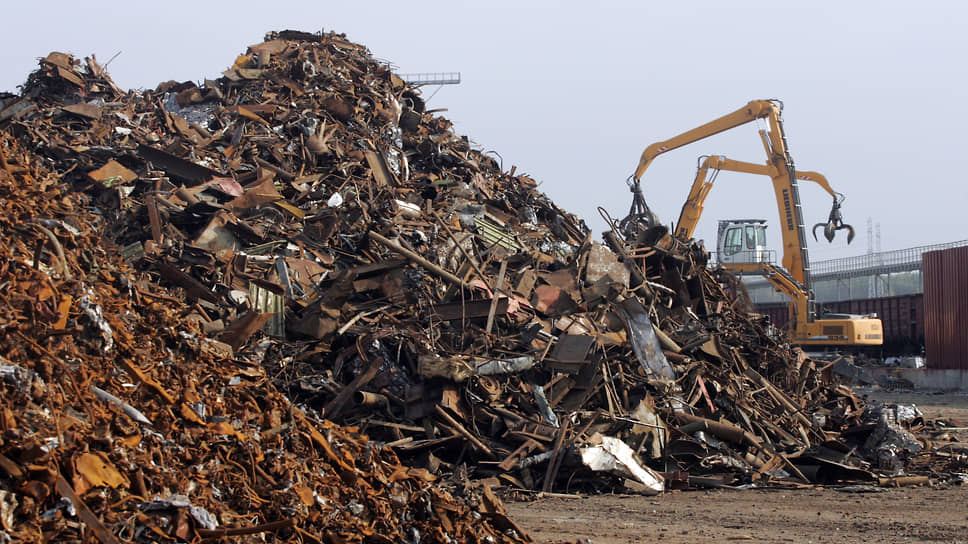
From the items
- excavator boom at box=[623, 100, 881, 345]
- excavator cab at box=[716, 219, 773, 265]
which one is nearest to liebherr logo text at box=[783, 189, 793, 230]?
excavator boom at box=[623, 100, 881, 345]

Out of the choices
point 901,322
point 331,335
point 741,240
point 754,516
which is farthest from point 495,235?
point 901,322

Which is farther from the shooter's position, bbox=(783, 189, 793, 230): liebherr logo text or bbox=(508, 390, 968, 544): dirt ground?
bbox=(783, 189, 793, 230): liebherr logo text

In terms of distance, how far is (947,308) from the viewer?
73.6 feet

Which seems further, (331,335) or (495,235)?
(495,235)

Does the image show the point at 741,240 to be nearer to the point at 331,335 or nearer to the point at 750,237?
the point at 750,237

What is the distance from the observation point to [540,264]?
11312mm

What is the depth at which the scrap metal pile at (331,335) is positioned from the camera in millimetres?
4613

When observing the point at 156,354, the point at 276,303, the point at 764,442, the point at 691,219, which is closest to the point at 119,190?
the point at 276,303

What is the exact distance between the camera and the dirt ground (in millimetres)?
6367

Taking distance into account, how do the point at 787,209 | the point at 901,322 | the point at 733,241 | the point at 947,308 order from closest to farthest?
the point at 787,209 → the point at 947,308 → the point at 733,241 → the point at 901,322

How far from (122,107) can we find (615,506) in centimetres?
1058

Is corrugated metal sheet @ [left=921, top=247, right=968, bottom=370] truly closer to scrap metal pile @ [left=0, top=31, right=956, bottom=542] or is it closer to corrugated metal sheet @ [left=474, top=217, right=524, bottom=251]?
scrap metal pile @ [left=0, top=31, right=956, bottom=542]

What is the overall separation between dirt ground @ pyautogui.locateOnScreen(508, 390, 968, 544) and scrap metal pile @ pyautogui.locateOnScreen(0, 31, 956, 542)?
0.58 meters

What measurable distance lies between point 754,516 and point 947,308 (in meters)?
18.4
